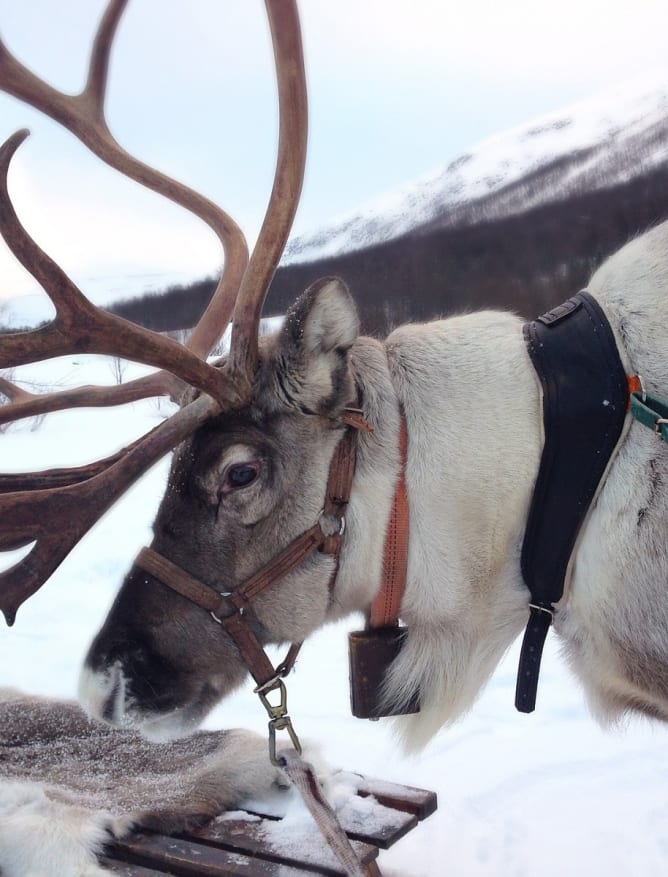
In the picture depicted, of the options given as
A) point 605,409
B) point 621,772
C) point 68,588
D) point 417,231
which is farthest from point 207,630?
point 417,231

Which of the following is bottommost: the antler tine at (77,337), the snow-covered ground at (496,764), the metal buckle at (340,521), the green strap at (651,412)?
the snow-covered ground at (496,764)

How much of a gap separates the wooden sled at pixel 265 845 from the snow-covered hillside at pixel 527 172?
447 centimetres

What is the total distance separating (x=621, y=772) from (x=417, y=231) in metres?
4.98

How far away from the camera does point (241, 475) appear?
1723mm

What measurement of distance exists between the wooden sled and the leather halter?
2.10ft

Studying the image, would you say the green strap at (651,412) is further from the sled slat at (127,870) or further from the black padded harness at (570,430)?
the sled slat at (127,870)

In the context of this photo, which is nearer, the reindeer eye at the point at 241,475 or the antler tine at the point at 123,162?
the reindeer eye at the point at 241,475

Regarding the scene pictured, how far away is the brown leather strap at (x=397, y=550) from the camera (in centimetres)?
170

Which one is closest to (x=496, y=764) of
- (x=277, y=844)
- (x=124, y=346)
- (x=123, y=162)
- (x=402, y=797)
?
(x=402, y=797)

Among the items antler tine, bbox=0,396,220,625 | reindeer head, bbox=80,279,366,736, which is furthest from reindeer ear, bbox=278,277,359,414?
antler tine, bbox=0,396,220,625

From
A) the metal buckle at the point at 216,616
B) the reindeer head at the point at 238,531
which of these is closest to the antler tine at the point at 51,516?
the reindeer head at the point at 238,531

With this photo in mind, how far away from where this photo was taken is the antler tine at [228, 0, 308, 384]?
1772 millimetres

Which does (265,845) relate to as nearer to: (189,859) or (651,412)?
(189,859)

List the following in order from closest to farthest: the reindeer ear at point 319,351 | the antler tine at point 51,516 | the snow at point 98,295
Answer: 1. the reindeer ear at point 319,351
2. the antler tine at point 51,516
3. the snow at point 98,295
